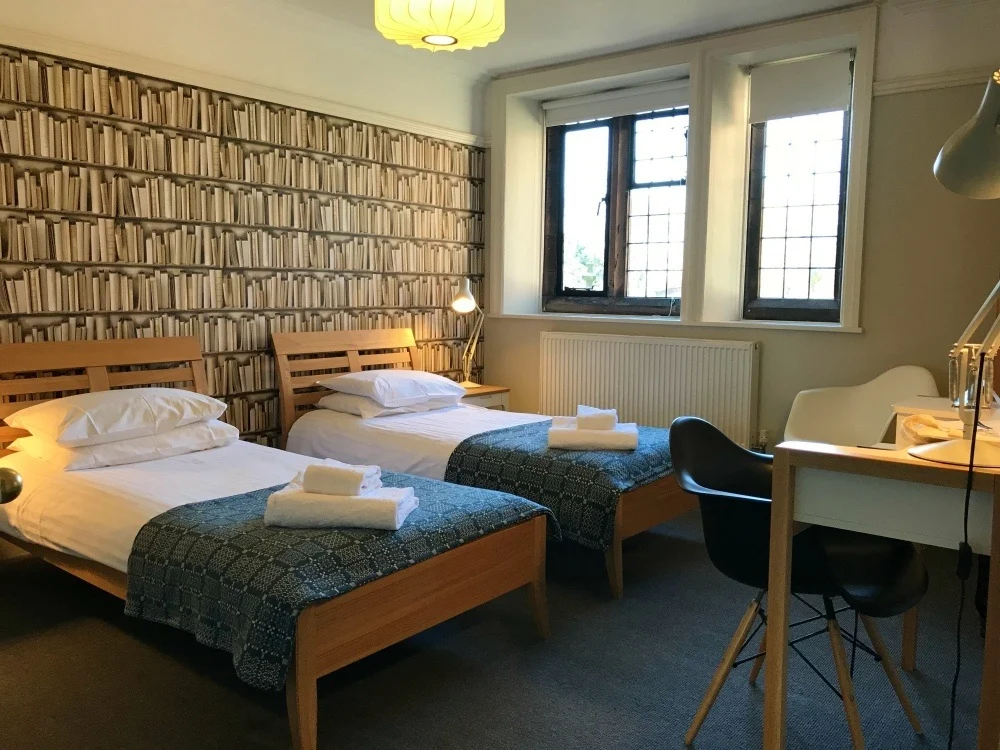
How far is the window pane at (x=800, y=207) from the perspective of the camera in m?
4.60

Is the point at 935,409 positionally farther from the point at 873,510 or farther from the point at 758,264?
the point at 758,264

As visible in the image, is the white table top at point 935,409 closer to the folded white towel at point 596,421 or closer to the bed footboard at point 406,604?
the folded white towel at point 596,421

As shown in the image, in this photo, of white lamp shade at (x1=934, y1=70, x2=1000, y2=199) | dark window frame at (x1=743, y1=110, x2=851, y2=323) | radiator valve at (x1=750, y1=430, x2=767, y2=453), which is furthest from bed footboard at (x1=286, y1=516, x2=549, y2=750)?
dark window frame at (x1=743, y1=110, x2=851, y2=323)

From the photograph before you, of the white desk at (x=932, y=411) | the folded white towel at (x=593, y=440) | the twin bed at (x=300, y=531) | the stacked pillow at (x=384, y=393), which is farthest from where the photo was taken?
the stacked pillow at (x=384, y=393)

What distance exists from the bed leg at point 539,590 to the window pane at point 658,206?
2.80 m

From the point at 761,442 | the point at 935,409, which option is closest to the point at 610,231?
the point at 761,442

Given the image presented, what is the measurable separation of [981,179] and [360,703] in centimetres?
210

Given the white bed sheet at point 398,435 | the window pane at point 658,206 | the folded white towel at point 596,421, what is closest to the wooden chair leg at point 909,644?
the folded white towel at point 596,421

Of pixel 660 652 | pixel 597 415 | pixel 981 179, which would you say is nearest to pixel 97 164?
pixel 597 415

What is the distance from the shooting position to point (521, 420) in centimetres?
434

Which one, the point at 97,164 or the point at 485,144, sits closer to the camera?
the point at 97,164

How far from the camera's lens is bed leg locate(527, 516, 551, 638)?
2844mm

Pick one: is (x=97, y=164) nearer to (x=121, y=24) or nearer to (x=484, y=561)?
(x=121, y=24)

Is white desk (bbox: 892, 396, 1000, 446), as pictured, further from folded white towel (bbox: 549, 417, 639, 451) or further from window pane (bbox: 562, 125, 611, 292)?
window pane (bbox: 562, 125, 611, 292)
